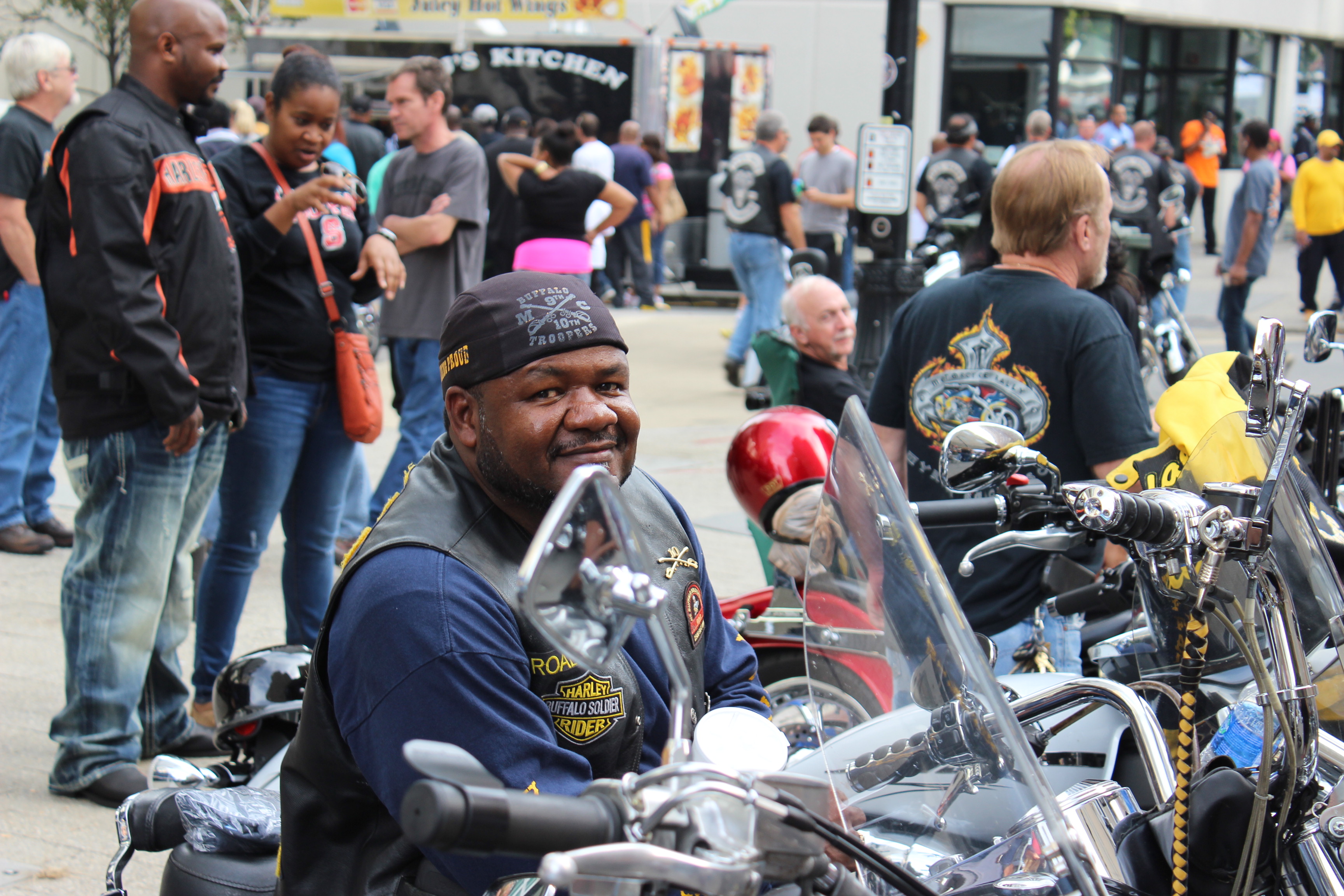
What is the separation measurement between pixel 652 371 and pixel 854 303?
7.65 ft

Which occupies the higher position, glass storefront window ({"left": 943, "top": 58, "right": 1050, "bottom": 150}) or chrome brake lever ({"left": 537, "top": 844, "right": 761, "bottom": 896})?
glass storefront window ({"left": 943, "top": 58, "right": 1050, "bottom": 150})

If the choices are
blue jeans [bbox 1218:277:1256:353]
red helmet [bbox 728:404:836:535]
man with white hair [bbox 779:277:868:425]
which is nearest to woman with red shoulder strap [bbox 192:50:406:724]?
red helmet [bbox 728:404:836:535]

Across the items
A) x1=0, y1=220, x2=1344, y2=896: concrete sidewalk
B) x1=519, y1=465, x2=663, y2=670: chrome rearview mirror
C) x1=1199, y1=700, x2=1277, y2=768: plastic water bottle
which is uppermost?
x1=519, y1=465, x2=663, y2=670: chrome rearview mirror

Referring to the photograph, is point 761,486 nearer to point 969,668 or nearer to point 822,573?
point 822,573

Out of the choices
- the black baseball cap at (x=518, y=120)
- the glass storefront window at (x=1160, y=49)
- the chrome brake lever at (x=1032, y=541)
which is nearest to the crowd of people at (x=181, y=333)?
the chrome brake lever at (x=1032, y=541)

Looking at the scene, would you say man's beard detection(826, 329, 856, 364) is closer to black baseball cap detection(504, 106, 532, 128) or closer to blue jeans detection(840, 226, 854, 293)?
blue jeans detection(840, 226, 854, 293)

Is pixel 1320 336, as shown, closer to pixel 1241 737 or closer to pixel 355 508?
pixel 1241 737

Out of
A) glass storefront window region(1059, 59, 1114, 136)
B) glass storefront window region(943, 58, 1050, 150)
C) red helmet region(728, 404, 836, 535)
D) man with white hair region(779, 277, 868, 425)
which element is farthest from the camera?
glass storefront window region(1059, 59, 1114, 136)

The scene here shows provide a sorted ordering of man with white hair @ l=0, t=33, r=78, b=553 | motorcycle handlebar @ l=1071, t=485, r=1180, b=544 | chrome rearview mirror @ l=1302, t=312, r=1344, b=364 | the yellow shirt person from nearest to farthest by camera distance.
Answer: motorcycle handlebar @ l=1071, t=485, r=1180, b=544 → chrome rearview mirror @ l=1302, t=312, r=1344, b=364 → man with white hair @ l=0, t=33, r=78, b=553 → the yellow shirt person

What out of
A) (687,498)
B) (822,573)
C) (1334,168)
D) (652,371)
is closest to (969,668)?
(822,573)

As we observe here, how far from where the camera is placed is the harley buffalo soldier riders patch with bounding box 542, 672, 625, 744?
5.95 ft

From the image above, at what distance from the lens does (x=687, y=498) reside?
7359mm

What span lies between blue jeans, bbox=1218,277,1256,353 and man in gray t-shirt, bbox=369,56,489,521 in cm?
806

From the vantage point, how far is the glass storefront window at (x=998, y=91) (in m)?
21.9
